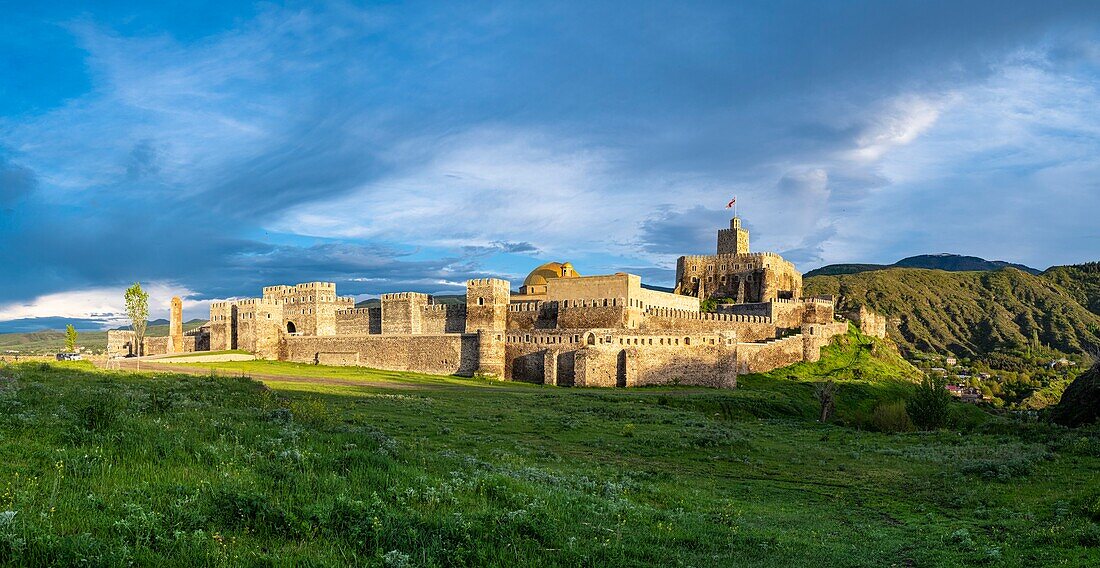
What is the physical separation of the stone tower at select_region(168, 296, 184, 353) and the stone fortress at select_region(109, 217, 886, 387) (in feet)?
0.41

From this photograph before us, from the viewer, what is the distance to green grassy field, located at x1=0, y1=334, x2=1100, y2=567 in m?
8.97

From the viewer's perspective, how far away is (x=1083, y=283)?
19000 cm

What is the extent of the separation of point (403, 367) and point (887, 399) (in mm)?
39417

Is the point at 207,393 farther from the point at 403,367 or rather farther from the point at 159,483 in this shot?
the point at 403,367

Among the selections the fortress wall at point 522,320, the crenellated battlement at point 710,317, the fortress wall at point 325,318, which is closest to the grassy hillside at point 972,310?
the crenellated battlement at point 710,317

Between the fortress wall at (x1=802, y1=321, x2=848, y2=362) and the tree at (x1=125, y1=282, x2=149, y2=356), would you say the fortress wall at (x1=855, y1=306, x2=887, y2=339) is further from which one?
the tree at (x1=125, y1=282, x2=149, y2=356)

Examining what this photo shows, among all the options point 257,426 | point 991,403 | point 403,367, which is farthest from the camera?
point 991,403

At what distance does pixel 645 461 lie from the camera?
75.0 ft

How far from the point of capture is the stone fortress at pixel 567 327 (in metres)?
57.5

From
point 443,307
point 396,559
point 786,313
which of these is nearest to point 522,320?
point 443,307

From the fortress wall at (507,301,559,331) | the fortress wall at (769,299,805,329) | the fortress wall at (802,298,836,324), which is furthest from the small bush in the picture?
the fortress wall at (802,298,836,324)

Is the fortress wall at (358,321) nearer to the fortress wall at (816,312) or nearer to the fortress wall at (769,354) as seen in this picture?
the fortress wall at (769,354)

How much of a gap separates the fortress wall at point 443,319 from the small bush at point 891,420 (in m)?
41.3

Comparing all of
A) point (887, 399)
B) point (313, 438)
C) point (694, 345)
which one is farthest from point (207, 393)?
point (887, 399)
